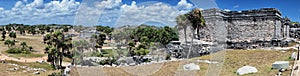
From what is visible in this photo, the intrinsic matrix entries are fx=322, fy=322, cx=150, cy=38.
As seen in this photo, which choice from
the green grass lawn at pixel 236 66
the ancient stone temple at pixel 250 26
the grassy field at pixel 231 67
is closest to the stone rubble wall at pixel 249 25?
the ancient stone temple at pixel 250 26

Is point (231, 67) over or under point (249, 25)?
under

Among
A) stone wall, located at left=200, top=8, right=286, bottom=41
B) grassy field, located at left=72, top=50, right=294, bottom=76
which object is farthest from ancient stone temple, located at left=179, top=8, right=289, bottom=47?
grassy field, located at left=72, top=50, right=294, bottom=76

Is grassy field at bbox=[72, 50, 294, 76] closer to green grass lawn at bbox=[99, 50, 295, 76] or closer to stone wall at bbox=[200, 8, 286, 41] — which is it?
green grass lawn at bbox=[99, 50, 295, 76]

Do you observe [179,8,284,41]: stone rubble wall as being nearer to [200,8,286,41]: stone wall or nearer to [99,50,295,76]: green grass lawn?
[200,8,286,41]: stone wall

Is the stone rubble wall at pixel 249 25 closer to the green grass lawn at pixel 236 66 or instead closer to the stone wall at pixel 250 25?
the stone wall at pixel 250 25

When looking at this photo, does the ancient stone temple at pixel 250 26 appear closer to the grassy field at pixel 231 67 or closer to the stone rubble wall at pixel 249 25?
the stone rubble wall at pixel 249 25

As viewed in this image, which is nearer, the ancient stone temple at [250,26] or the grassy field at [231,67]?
the grassy field at [231,67]

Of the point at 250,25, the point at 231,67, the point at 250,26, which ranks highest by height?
the point at 250,25

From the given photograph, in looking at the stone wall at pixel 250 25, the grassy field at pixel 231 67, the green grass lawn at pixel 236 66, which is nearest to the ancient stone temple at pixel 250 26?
the stone wall at pixel 250 25

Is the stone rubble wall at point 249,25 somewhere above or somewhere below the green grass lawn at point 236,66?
above

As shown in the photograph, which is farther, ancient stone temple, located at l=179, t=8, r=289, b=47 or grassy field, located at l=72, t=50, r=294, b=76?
ancient stone temple, located at l=179, t=8, r=289, b=47

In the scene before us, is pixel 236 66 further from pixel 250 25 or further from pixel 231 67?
pixel 250 25

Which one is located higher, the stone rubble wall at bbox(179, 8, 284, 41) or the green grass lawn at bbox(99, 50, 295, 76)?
the stone rubble wall at bbox(179, 8, 284, 41)

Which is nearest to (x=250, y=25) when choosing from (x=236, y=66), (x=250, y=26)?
(x=250, y=26)
